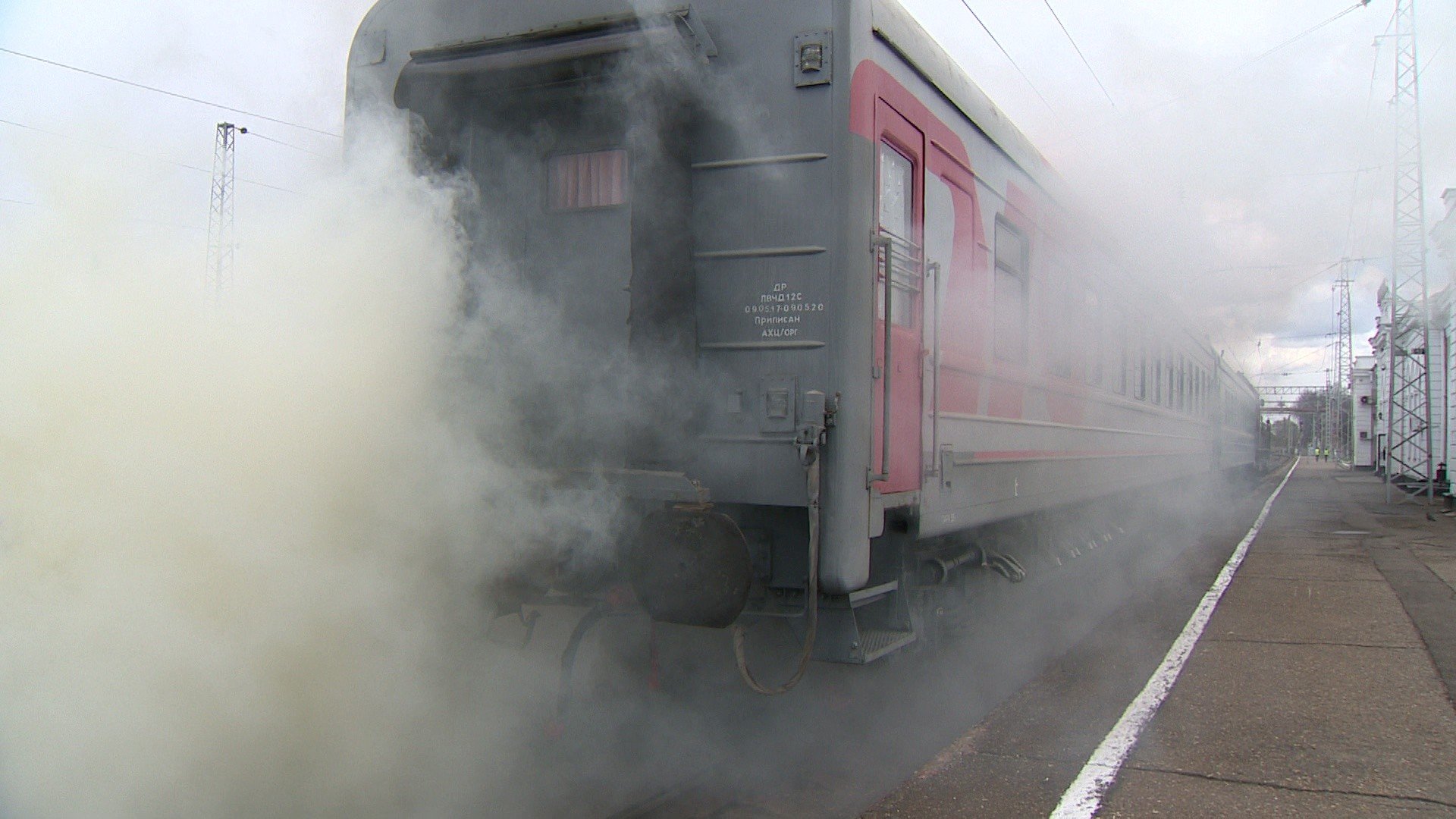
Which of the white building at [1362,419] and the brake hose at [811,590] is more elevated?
the white building at [1362,419]

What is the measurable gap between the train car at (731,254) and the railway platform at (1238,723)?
0.76m

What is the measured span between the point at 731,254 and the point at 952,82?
172 cm

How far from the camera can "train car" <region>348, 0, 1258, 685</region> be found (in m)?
3.78

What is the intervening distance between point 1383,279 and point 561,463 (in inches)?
1018

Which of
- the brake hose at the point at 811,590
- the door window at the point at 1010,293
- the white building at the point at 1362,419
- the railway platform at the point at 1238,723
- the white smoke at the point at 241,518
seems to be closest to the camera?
the white smoke at the point at 241,518

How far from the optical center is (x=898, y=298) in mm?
4297

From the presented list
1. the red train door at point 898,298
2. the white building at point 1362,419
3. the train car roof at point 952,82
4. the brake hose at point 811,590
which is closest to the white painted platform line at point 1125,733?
the brake hose at point 811,590

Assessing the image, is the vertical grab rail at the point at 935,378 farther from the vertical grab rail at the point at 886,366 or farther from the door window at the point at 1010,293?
the door window at the point at 1010,293

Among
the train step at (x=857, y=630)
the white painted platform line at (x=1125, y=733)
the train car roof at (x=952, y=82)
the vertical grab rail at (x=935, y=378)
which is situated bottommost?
the white painted platform line at (x=1125, y=733)

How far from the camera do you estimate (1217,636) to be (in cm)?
683

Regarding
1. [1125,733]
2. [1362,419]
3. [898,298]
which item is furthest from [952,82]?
[1362,419]

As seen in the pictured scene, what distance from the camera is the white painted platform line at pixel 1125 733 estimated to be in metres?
3.83

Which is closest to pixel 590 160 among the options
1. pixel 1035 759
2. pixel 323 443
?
pixel 323 443

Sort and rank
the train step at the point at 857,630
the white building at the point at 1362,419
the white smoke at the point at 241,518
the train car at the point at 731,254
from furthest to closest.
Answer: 1. the white building at the point at 1362,419
2. the train step at the point at 857,630
3. the train car at the point at 731,254
4. the white smoke at the point at 241,518
